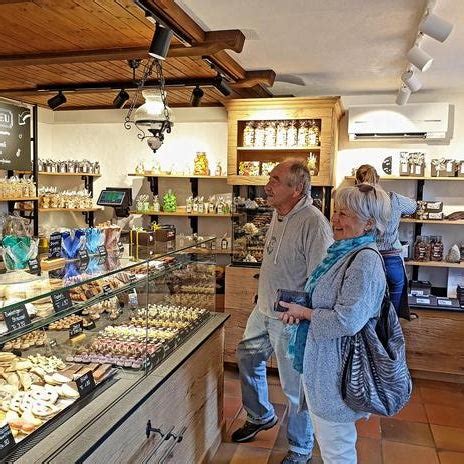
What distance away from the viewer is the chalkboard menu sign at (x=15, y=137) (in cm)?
457

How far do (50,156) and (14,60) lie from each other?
7.18 ft

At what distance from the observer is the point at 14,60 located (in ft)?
12.0

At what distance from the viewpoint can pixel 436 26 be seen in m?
2.44

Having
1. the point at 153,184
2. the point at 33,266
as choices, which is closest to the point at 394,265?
the point at 33,266

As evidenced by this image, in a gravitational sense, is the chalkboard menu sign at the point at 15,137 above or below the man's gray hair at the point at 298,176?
above

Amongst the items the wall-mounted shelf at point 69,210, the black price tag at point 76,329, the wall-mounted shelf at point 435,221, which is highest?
the wall-mounted shelf at point 435,221

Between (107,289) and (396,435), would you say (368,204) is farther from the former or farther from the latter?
(396,435)

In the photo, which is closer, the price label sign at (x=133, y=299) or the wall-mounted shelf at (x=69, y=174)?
the price label sign at (x=133, y=299)

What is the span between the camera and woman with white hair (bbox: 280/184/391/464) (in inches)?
73.3

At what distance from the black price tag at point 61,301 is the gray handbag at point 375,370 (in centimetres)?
101

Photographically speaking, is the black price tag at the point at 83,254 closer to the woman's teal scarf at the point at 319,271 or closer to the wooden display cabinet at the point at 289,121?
the woman's teal scarf at the point at 319,271

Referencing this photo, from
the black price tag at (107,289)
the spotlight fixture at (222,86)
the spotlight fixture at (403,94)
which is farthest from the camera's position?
the spotlight fixture at (222,86)

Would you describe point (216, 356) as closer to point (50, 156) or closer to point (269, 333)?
point (269, 333)

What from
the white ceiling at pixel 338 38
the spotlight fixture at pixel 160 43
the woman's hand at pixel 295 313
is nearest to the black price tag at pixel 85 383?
the woman's hand at pixel 295 313
